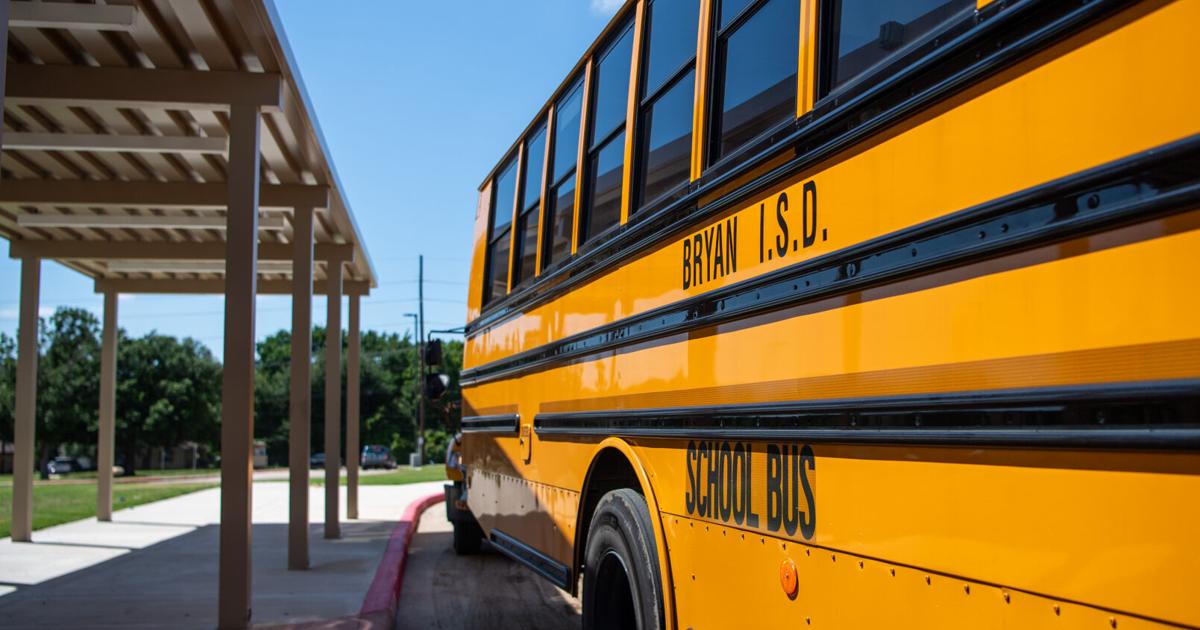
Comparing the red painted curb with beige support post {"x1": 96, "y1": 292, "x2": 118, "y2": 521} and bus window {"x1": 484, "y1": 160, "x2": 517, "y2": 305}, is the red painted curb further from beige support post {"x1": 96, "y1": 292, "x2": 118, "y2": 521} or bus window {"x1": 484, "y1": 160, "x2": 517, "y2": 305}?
beige support post {"x1": 96, "y1": 292, "x2": 118, "y2": 521}

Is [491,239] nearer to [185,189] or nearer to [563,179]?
[563,179]

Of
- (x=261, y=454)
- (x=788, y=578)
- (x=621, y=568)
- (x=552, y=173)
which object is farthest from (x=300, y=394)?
(x=261, y=454)

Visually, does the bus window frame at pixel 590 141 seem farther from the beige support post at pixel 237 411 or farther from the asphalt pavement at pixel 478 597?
the asphalt pavement at pixel 478 597

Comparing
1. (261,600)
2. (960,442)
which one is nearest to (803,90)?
(960,442)

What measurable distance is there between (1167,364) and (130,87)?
23.0ft

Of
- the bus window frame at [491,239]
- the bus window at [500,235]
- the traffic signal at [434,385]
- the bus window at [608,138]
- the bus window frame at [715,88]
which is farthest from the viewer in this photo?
the traffic signal at [434,385]

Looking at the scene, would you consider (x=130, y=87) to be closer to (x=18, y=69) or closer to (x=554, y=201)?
(x=18, y=69)

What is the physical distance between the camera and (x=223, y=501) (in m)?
→ 7.00

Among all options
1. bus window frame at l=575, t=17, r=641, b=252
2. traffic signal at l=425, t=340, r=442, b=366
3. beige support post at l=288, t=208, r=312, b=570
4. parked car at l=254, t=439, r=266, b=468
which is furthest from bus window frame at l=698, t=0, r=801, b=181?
parked car at l=254, t=439, r=266, b=468

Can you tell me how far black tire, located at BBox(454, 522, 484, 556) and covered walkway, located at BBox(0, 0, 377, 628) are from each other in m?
1.63

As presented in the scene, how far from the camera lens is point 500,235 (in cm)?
737

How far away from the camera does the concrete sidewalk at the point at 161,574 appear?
7688mm

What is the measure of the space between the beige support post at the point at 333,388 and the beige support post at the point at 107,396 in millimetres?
3216

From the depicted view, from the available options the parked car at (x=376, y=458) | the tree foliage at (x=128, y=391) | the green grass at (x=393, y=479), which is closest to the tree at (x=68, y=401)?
the tree foliage at (x=128, y=391)
